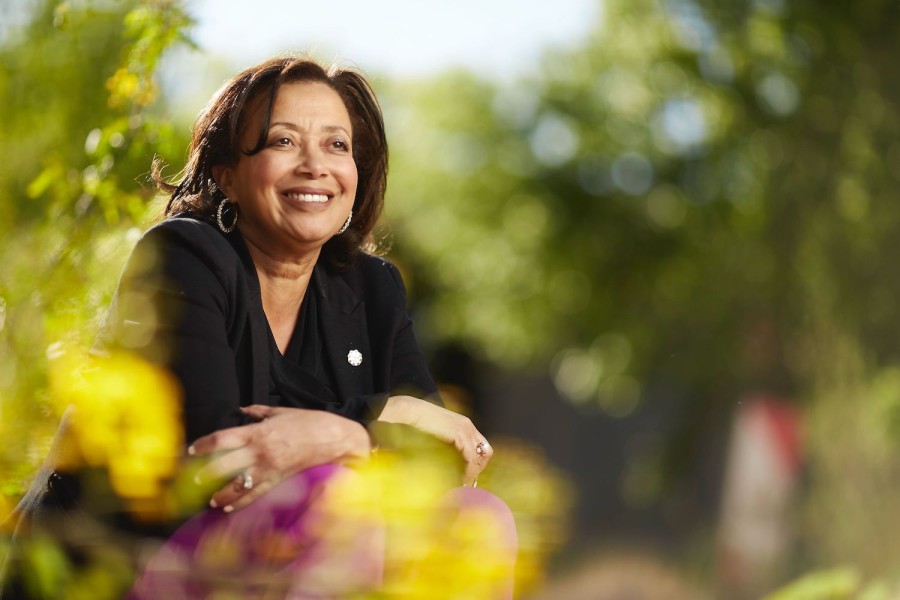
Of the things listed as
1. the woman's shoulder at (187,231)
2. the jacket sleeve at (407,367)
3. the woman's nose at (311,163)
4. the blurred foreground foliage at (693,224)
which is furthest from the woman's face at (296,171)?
the blurred foreground foliage at (693,224)

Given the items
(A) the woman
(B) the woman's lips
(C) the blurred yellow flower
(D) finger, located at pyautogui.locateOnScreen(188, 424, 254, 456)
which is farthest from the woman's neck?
(C) the blurred yellow flower

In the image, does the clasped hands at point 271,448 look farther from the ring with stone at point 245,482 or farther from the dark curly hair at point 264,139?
the dark curly hair at point 264,139

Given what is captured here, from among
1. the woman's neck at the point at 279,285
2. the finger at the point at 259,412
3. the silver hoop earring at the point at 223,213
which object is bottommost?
the finger at the point at 259,412

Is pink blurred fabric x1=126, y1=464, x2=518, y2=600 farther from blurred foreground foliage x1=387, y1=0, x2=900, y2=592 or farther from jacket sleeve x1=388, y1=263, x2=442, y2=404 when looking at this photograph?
blurred foreground foliage x1=387, y1=0, x2=900, y2=592

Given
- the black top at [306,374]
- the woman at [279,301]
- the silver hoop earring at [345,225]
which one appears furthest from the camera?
the silver hoop earring at [345,225]

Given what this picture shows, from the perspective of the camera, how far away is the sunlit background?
10.3 meters

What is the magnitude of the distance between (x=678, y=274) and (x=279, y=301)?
36.2ft

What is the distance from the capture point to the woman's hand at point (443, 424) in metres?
1.98

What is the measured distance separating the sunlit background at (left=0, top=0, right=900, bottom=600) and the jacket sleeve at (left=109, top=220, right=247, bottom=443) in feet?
8.26

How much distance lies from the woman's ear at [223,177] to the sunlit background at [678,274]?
2.39 metres

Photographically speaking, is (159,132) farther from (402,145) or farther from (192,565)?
(402,145)

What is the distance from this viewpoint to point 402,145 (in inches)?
648

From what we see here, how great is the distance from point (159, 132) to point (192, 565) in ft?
4.17

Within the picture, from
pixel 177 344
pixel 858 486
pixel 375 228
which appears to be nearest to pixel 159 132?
pixel 375 228
